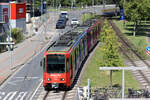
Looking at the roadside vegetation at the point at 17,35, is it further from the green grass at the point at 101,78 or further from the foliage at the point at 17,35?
the green grass at the point at 101,78

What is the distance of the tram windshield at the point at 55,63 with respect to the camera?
25.8 meters

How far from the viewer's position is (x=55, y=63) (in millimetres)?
25938

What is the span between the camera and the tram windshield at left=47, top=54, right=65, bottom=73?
25828 mm

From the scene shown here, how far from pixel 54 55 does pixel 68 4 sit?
119m

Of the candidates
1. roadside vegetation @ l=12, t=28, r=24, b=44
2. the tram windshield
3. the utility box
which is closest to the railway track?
the tram windshield

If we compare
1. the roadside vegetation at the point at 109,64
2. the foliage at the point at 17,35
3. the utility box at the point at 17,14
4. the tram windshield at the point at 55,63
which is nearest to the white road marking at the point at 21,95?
the tram windshield at the point at 55,63

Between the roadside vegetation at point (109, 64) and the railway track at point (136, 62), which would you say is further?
the railway track at point (136, 62)

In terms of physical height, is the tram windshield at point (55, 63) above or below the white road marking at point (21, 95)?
above

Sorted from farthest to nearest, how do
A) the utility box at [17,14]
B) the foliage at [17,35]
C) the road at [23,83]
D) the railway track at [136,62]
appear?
1. the utility box at [17,14]
2. the foliage at [17,35]
3. the railway track at [136,62]
4. the road at [23,83]

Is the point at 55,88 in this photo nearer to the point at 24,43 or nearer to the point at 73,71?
the point at 73,71

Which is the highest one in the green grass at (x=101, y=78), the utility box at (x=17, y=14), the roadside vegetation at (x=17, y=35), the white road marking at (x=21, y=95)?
the utility box at (x=17, y=14)

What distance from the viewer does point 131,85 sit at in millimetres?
28984

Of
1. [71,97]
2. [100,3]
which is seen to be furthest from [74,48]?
[100,3]

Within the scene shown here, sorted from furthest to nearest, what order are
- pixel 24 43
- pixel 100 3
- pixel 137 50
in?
pixel 100 3
pixel 24 43
pixel 137 50
